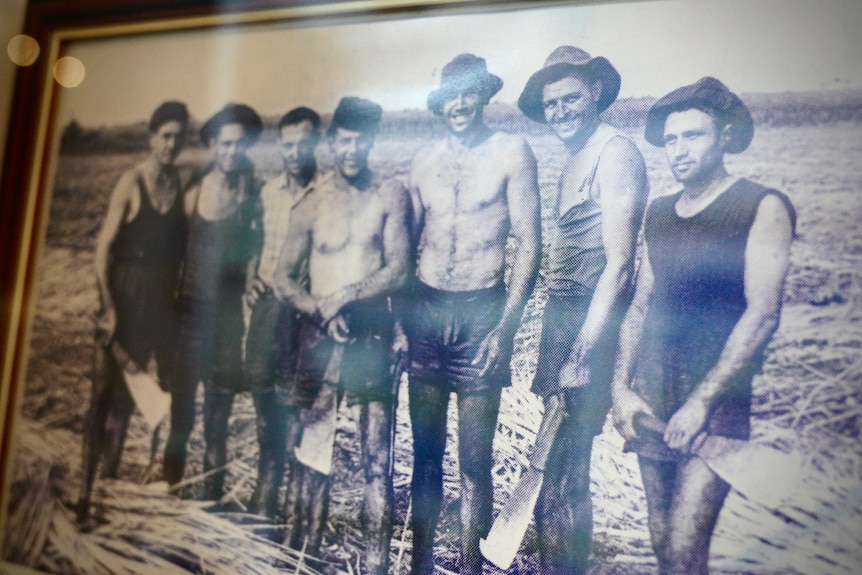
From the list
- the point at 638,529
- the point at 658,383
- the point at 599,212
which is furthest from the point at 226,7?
the point at 638,529

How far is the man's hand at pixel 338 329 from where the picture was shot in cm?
122

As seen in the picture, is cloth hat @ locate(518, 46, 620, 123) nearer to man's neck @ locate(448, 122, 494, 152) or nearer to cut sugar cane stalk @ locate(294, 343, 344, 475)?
man's neck @ locate(448, 122, 494, 152)

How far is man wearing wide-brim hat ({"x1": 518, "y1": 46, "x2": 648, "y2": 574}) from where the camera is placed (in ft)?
3.49

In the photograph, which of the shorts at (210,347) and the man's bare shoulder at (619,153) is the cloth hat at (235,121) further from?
the man's bare shoulder at (619,153)

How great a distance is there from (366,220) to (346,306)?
16 centimetres

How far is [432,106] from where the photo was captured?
1.21 metres

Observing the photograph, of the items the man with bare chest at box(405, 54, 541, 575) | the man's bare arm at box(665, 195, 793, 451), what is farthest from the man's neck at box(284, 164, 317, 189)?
the man's bare arm at box(665, 195, 793, 451)

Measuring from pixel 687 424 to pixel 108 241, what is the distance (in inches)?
46.9

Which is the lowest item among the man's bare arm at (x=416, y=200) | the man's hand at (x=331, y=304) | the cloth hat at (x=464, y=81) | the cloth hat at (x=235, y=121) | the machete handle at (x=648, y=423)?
the machete handle at (x=648, y=423)

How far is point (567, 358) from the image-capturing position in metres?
1.09

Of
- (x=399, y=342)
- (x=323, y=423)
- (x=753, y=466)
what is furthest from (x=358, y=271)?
(x=753, y=466)

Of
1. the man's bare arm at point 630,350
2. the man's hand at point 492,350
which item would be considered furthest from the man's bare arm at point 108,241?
the man's bare arm at point 630,350

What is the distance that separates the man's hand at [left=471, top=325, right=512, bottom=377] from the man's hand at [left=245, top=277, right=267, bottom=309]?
0.44 metres

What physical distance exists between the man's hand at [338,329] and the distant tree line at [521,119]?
1.17 ft
